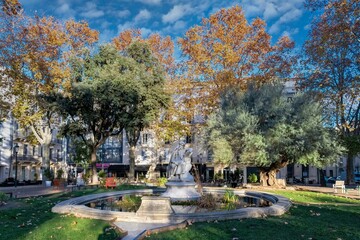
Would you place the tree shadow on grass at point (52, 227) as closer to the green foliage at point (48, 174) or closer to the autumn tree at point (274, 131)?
the autumn tree at point (274, 131)

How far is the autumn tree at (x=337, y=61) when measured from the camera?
1897 cm

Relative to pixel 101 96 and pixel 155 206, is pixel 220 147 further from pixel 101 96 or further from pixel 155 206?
pixel 155 206

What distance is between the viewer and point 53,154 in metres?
56.0

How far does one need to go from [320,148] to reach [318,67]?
6978 millimetres

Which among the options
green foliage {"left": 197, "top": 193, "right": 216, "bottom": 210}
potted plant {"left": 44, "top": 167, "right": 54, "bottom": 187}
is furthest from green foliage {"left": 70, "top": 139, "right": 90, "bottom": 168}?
green foliage {"left": 197, "top": 193, "right": 216, "bottom": 210}

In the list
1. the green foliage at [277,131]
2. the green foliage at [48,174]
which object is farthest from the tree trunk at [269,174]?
the green foliage at [48,174]

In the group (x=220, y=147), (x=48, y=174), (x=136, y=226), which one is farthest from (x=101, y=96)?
(x=136, y=226)

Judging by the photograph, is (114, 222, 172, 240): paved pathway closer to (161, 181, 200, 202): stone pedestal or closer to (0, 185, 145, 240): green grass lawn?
(0, 185, 145, 240): green grass lawn

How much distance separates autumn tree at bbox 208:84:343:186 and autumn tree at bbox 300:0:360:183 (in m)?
2.24

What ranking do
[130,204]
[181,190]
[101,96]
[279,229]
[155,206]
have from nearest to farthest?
[279,229]
[155,206]
[130,204]
[181,190]
[101,96]

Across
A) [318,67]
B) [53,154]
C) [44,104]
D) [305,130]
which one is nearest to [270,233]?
[305,130]

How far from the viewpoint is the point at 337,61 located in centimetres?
2702

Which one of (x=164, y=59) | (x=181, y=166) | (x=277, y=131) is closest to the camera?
(x=181, y=166)

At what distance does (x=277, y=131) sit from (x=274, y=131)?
246mm
